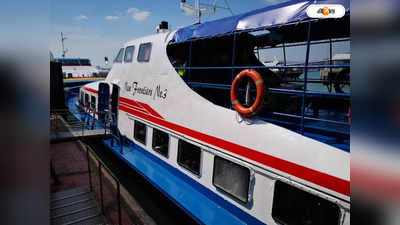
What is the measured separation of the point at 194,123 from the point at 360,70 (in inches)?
184

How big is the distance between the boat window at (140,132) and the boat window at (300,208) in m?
4.53

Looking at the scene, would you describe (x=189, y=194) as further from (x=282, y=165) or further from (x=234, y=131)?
(x=282, y=165)

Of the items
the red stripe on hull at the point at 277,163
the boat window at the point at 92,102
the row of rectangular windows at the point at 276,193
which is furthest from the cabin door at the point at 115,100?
the red stripe on hull at the point at 277,163

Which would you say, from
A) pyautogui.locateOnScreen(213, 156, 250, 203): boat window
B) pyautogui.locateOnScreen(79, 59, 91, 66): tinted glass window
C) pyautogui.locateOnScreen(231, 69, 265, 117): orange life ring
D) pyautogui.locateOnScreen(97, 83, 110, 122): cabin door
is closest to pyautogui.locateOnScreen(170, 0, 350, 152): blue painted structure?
pyautogui.locateOnScreen(231, 69, 265, 117): orange life ring

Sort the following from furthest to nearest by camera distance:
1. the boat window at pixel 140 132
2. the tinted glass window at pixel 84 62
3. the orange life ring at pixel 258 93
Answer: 1. the tinted glass window at pixel 84 62
2. the boat window at pixel 140 132
3. the orange life ring at pixel 258 93

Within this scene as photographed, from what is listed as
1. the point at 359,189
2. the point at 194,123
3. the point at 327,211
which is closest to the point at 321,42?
the point at 194,123

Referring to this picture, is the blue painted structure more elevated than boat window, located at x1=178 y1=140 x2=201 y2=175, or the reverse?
the blue painted structure

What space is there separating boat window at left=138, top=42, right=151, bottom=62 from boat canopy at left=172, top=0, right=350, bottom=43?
6.23ft

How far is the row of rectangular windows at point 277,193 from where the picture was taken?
340 centimetres

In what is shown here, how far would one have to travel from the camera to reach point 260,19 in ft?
13.8

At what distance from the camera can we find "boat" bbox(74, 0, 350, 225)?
11.4ft

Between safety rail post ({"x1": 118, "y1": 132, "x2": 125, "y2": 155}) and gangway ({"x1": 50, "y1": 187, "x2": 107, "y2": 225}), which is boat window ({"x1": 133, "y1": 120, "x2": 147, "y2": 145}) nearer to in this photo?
safety rail post ({"x1": 118, "y1": 132, "x2": 125, "y2": 155})

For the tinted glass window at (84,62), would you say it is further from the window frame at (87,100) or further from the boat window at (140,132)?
the boat window at (140,132)

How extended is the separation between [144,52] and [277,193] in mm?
5650
